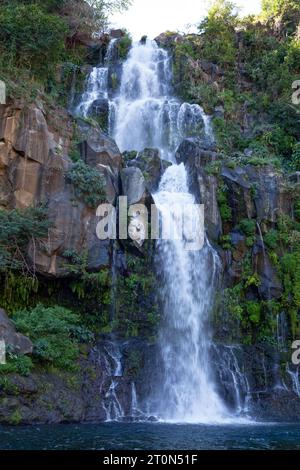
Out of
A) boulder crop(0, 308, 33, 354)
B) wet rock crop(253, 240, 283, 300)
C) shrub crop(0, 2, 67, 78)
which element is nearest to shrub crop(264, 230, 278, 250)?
wet rock crop(253, 240, 283, 300)

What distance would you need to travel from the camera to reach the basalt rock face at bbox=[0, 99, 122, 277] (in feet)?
53.5

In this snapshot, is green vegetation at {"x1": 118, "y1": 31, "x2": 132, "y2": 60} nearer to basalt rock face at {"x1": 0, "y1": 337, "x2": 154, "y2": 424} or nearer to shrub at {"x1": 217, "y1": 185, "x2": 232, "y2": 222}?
shrub at {"x1": 217, "y1": 185, "x2": 232, "y2": 222}

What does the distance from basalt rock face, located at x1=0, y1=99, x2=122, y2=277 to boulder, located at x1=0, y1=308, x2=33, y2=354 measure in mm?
2831

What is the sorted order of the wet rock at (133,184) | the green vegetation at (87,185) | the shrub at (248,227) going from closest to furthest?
the green vegetation at (87,185) < the wet rock at (133,184) < the shrub at (248,227)

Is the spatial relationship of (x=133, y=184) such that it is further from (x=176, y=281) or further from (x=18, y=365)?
(x=18, y=365)

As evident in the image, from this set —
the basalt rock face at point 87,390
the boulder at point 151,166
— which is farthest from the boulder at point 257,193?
the basalt rock face at point 87,390

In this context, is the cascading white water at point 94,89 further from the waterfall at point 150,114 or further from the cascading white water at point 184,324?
the cascading white water at point 184,324

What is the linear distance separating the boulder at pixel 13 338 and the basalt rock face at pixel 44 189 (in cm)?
283

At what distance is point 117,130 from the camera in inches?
979

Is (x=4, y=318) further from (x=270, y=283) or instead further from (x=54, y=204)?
(x=270, y=283)

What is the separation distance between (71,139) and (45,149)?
72.8 inches

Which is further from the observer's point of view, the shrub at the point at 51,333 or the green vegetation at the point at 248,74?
the green vegetation at the point at 248,74

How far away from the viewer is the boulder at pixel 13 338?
13093 millimetres

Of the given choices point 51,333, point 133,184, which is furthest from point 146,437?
point 133,184
